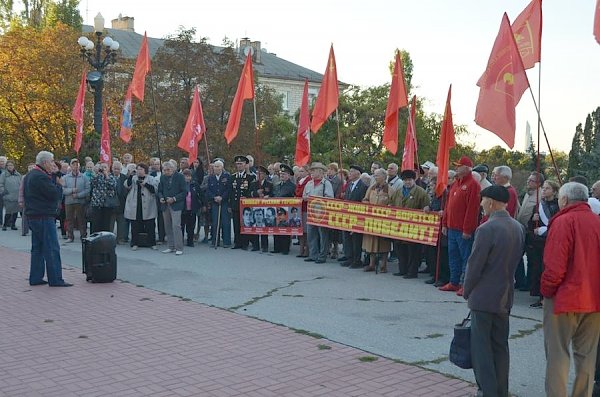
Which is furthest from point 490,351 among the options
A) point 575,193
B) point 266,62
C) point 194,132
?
point 266,62

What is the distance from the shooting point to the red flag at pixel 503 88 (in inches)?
347

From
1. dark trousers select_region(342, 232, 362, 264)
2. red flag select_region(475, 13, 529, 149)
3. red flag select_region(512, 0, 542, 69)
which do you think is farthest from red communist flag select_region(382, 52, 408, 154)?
red flag select_region(475, 13, 529, 149)

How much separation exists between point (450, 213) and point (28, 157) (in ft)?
102

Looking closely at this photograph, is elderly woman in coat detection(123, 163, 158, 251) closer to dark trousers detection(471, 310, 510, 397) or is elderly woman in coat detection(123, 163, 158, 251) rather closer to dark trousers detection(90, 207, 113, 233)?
dark trousers detection(90, 207, 113, 233)

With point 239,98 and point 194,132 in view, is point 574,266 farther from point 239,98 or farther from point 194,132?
point 194,132

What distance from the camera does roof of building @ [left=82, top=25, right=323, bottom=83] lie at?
6788 cm

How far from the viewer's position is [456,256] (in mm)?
10883

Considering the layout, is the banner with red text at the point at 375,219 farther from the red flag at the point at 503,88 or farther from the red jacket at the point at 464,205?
the red flag at the point at 503,88

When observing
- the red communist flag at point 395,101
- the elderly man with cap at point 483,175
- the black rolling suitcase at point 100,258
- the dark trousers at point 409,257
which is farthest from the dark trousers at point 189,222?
the elderly man with cap at point 483,175

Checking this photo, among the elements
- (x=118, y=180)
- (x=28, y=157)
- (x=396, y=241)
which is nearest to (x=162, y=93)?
(x=28, y=157)

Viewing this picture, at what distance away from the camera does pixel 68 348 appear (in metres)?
7.46

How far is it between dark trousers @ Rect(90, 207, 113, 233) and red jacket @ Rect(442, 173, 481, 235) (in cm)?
892

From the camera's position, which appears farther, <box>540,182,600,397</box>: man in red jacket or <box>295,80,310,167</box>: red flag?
<box>295,80,310,167</box>: red flag

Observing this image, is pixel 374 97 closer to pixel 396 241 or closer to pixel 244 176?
pixel 244 176
